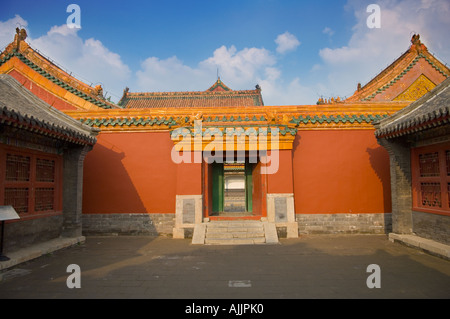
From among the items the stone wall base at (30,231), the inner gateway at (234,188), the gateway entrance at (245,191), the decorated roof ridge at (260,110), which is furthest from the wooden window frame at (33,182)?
the inner gateway at (234,188)

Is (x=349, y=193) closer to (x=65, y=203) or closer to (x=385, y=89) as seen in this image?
(x=385, y=89)

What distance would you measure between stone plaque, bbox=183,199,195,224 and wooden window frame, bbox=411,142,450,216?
5990 millimetres

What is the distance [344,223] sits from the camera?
8.92m

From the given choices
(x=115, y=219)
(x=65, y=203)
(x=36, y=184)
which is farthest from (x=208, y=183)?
(x=36, y=184)

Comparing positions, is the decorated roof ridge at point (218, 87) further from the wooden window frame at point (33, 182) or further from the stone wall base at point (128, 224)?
the wooden window frame at point (33, 182)

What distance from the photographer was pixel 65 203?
7789 mm

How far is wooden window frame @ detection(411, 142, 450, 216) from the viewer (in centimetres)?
659

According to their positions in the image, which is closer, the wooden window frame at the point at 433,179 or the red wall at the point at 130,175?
the wooden window frame at the point at 433,179

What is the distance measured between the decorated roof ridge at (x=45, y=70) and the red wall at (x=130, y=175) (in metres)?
2.58

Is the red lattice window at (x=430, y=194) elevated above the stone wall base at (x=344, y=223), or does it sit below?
above

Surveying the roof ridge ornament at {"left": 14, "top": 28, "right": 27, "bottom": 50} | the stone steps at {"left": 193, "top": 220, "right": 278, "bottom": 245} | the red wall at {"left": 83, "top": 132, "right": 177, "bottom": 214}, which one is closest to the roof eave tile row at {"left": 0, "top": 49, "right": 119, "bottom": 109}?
the roof ridge ornament at {"left": 14, "top": 28, "right": 27, "bottom": 50}

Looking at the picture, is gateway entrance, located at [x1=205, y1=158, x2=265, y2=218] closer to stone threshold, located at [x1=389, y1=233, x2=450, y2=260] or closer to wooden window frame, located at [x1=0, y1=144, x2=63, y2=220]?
stone threshold, located at [x1=389, y1=233, x2=450, y2=260]

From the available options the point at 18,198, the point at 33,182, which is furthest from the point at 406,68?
the point at 18,198

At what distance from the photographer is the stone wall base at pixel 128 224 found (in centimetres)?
902
